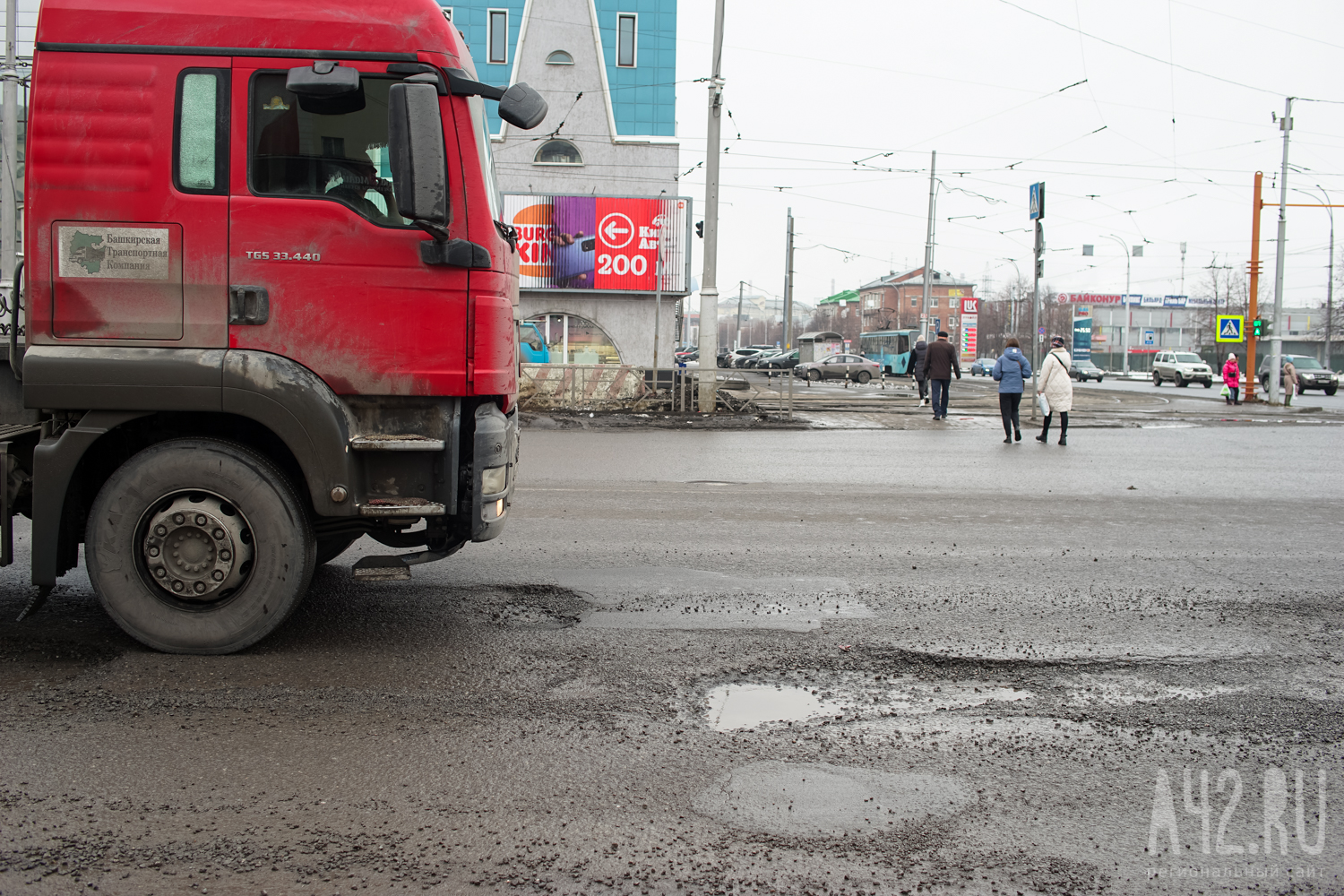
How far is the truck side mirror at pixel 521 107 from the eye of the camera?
4.54m

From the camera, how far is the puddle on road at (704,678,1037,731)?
4004 mm

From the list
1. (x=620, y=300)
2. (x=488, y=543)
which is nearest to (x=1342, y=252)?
(x=620, y=300)

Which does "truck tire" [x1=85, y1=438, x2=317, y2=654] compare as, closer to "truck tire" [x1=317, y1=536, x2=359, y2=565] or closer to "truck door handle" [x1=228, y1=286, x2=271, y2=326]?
"truck door handle" [x1=228, y1=286, x2=271, y2=326]

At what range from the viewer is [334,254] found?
175 inches

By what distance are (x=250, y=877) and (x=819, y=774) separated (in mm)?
1812

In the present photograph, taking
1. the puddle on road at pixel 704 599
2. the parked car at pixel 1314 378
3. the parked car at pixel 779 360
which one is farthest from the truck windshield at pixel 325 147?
the parked car at pixel 779 360

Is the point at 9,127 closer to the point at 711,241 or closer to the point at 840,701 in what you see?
the point at 840,701

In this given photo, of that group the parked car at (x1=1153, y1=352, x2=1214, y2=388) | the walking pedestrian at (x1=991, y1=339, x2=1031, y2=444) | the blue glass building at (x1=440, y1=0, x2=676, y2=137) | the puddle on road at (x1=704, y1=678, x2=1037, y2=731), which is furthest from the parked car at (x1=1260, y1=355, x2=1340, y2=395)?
the puddle on road at (x1=704, y1=678, x2=1037, y2=731)

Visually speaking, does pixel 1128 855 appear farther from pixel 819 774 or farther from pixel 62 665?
pixel 62 665

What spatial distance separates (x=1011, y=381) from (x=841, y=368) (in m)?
38.7

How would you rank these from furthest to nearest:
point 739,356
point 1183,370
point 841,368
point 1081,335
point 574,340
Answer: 1. point 739,356
2. point 1081,335
3. point 841,368
4. point 1183,370
5. point 574,340

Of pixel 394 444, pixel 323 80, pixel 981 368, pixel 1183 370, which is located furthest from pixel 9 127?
pixel 981 368

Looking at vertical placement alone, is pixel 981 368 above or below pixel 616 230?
below

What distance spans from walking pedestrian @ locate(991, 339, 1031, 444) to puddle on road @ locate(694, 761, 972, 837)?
13.8m
